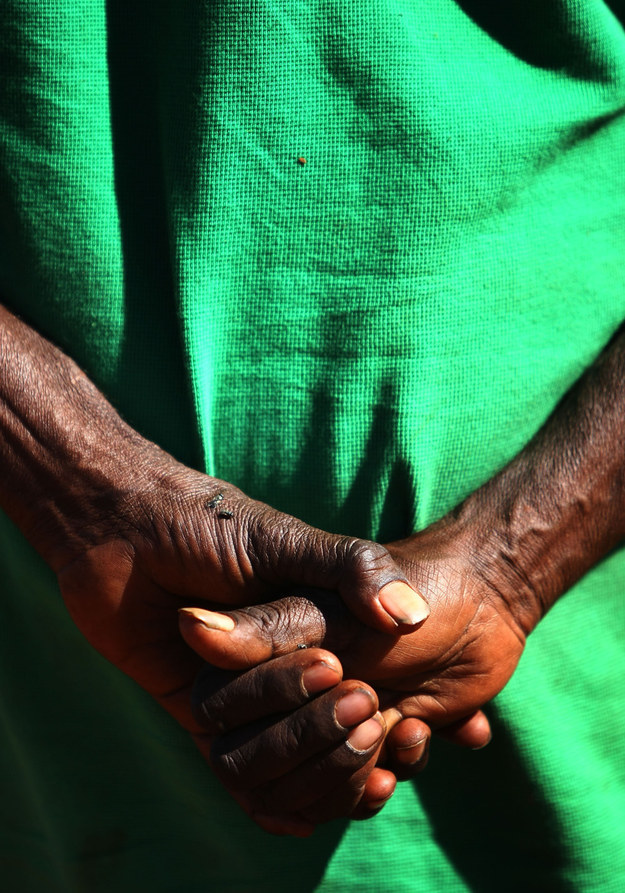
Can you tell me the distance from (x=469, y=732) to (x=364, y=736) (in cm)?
26

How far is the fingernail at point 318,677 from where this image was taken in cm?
90

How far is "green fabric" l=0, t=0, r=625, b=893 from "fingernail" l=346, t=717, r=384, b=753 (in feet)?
0.95

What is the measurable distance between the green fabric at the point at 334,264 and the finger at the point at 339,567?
5.6 inches

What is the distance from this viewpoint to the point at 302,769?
948 millimetres

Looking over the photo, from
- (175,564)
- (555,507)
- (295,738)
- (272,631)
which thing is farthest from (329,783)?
(555,507)

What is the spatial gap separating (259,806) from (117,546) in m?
0.39

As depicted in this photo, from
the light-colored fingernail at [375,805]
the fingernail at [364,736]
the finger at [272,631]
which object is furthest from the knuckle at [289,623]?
the light-colored fingernail at [375,805]

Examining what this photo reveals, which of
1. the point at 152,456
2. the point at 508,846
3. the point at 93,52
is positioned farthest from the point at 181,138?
the point at 508,846

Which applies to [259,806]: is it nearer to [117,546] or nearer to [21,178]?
[117,546]

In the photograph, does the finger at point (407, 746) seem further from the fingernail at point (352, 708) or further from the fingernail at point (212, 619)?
the fingernail at point (212, 619)

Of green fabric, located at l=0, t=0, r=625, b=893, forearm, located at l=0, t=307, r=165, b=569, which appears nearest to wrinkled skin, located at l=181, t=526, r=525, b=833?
green fabric, located at l=0, t=0, r=625, b=893

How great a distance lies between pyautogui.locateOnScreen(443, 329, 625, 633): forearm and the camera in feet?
3.65

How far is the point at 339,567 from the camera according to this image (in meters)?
0.94

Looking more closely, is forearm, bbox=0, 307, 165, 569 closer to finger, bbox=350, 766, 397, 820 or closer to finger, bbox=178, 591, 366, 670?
finger, bbox=178, 591, 366, 670
